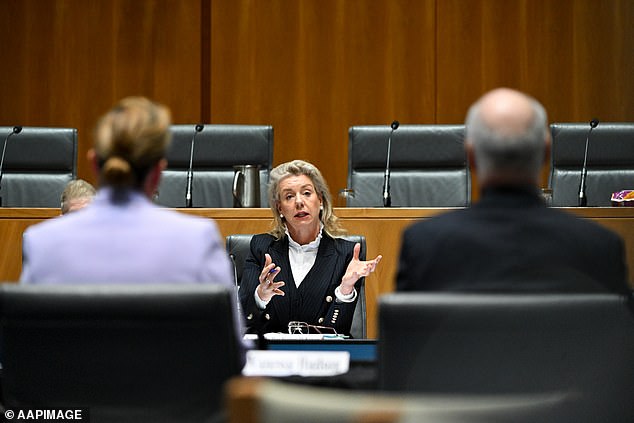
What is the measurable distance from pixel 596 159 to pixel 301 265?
7.28 ft

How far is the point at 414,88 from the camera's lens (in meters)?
6.54

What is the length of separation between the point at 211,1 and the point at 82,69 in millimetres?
1079

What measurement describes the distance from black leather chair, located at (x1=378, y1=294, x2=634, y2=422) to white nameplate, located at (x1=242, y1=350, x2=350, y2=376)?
0.87 ft

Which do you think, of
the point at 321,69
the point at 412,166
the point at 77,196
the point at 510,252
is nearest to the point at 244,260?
the point at 77,196

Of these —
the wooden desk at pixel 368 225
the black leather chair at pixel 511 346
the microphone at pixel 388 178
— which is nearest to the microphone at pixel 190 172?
the wooden desk at pixel 368 225

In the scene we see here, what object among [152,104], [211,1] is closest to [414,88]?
[211,1]

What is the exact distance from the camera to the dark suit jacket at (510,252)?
1400 millimetres

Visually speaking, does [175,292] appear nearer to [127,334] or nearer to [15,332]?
[127,334]

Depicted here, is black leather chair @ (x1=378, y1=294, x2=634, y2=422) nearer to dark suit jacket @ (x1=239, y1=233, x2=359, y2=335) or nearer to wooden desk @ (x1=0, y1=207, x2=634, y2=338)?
dark suit jacket @ (x1=239, y1=233, x2=359, y2=335)

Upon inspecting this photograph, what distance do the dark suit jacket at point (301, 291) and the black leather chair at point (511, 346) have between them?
1841 millimetres

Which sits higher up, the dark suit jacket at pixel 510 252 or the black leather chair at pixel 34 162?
the black leather chair at pixel 34 162

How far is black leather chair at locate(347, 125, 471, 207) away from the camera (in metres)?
4.83

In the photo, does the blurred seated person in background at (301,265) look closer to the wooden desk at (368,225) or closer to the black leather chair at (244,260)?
the black leather chair at (244,260)

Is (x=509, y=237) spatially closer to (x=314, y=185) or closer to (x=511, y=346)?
(x=511, y=346)
